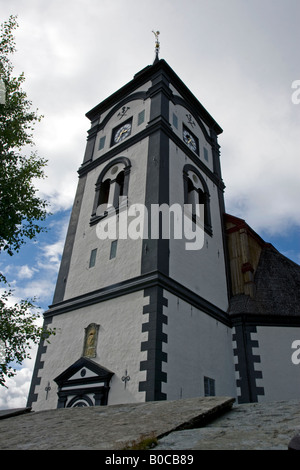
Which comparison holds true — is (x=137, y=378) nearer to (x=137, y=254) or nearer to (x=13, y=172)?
(x=137, y=254)

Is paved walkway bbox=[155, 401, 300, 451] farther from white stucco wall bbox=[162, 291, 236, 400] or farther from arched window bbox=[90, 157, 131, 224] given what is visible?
arched window bbox=[90, 157, 131, 224]

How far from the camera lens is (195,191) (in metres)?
18.6

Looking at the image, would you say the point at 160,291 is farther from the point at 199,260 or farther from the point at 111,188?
the point at 111,188

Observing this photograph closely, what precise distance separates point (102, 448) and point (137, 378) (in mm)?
7485

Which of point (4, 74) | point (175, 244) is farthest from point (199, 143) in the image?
point (4, 74)

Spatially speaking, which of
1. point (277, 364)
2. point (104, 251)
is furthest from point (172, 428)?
point (104, 251)

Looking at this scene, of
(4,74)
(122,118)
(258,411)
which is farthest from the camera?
(122,118)

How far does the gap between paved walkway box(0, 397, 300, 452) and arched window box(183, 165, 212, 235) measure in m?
11.6

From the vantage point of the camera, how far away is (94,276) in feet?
50.1

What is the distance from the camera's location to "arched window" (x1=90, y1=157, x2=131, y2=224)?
17.2 meters

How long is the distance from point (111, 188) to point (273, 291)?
367 inches

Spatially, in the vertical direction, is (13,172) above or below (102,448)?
above

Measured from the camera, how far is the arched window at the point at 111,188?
56.5 feet

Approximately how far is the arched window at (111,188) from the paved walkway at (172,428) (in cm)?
1129
